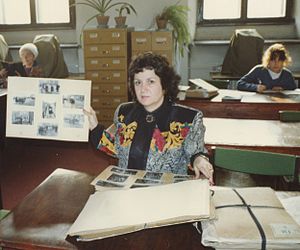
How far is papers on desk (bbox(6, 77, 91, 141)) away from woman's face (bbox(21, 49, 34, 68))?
352cm

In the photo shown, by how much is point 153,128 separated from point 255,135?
112 centimetres

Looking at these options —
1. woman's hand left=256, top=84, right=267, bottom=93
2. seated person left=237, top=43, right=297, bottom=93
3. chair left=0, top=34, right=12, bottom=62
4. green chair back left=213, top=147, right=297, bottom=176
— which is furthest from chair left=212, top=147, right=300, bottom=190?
chair left=0, top=34, right=12, bottom=62

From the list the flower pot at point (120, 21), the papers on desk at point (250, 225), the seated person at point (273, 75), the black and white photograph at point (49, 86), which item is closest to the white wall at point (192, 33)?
the flower pot at point (120, 21)

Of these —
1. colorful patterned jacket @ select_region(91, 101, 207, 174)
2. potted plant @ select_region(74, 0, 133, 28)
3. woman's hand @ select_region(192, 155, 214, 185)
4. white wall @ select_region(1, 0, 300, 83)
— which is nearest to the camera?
woman's hand @ select_region(192, 155, 214, 185)

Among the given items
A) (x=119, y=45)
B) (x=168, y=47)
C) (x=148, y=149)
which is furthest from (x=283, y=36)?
(x=148, y=149)

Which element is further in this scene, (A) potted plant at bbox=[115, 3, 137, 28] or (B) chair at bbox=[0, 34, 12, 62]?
(B) chair at bbox=[0, 34, 12, 62]

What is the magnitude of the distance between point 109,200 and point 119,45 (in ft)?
15.0

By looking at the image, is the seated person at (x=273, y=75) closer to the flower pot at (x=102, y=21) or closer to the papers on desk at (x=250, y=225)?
the flower pot at (x=102, y=21)

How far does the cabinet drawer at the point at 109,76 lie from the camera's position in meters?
5.66

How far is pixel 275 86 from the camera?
14.4 feet

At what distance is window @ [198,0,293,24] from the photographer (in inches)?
247

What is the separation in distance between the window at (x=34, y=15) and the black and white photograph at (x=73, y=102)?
5.47 metres

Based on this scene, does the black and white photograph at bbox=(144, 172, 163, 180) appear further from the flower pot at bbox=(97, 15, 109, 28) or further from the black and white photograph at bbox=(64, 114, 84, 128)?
the flower pot at bbox=(97, 15, 109, 28)

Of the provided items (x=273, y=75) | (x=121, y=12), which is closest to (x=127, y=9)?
(x=121, y=12)
